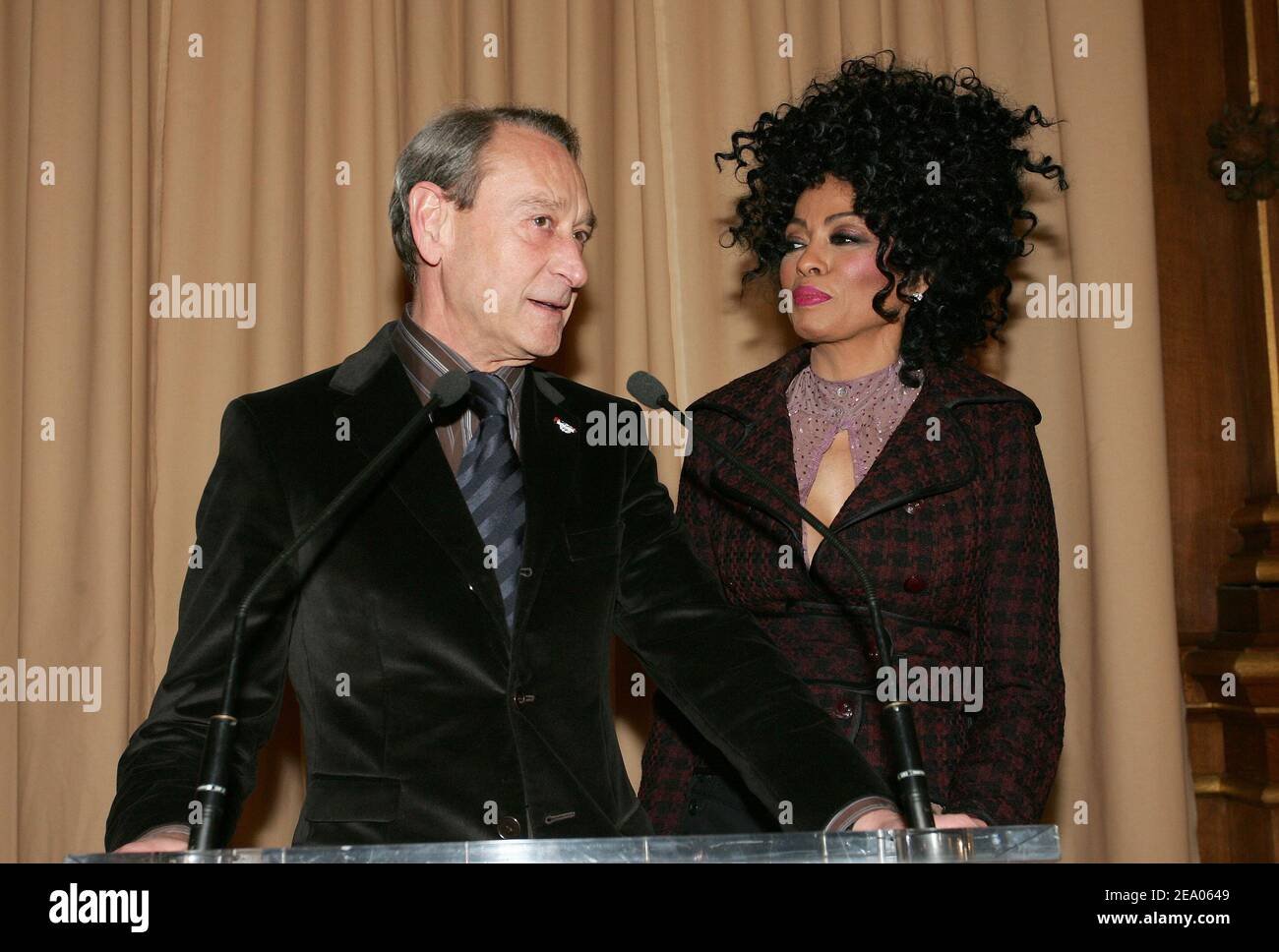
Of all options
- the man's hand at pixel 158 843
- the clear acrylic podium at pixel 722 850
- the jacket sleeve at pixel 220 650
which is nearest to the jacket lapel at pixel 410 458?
the jacket sleeve at pixel 220 650

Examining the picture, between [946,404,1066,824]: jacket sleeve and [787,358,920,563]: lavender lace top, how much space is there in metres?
0.18

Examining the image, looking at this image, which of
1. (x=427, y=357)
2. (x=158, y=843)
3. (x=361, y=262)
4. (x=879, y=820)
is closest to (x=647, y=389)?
(x=427, y=357)

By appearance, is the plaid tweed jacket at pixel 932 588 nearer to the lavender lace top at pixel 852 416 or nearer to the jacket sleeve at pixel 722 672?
the lavender lace top at pixel 852 416

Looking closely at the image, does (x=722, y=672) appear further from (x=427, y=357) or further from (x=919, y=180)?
(x=919, y=180)

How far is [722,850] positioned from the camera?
984mm

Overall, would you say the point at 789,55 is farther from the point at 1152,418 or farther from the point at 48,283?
the point at 48,283

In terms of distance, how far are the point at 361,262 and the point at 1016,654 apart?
5.14ft

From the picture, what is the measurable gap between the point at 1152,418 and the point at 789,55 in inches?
42.9

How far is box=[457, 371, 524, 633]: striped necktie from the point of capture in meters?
1.70

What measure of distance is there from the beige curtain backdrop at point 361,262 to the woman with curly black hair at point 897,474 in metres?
0.45

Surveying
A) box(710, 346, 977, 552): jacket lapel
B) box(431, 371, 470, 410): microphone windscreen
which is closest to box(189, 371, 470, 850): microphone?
box(431, 371, 470, 410): microphone windscreen

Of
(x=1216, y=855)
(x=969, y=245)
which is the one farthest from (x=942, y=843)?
(x=1216, y=855)

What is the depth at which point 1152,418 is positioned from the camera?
2699 mm

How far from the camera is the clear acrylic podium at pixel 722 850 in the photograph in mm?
956
